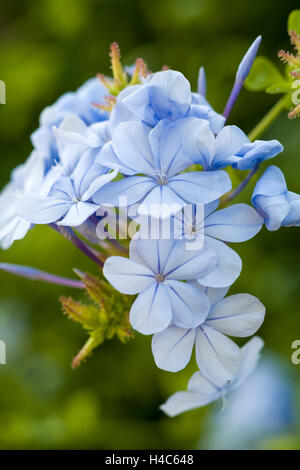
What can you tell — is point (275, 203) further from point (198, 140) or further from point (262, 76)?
point (262, 76)

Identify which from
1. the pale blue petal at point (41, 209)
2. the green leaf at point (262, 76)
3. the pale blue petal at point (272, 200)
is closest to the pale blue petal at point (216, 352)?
the pale blue petal at point (272, 200)

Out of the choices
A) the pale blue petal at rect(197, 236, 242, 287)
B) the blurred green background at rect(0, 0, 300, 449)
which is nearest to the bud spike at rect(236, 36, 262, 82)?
the pale blue petal at rect(197, 236, 242, 287)

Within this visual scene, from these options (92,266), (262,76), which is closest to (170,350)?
(262,76)

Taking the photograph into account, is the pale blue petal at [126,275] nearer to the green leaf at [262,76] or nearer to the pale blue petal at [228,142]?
the pale blue petal at [228,142]

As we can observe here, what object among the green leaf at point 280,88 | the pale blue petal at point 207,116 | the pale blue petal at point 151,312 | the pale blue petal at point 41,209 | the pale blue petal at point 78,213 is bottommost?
the pale blue petal at point 151,312

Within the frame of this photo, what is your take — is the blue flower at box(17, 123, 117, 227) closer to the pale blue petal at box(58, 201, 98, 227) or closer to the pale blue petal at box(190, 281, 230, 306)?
the pale blue petal at box(58, 201, 98, 227)

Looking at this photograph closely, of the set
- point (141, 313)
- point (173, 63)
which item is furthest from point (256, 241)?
point (141, 313)
